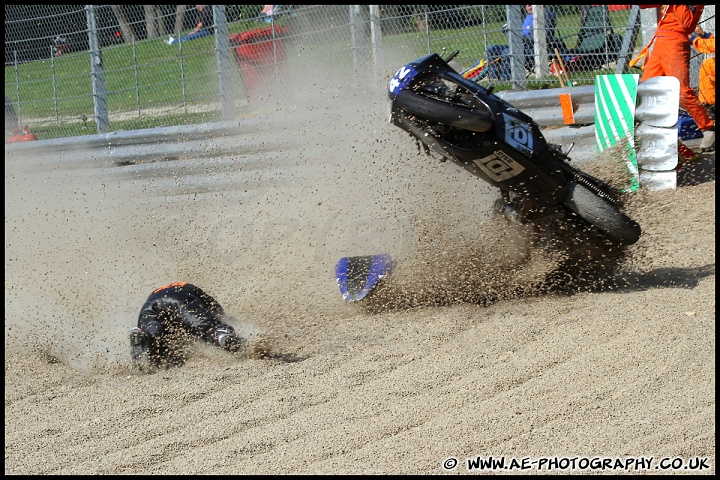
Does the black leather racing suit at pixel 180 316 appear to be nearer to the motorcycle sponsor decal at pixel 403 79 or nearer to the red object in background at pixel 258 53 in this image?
the motorcycle sponsor decal at pixel 403 79

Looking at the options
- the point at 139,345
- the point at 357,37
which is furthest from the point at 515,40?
the point at 139,345

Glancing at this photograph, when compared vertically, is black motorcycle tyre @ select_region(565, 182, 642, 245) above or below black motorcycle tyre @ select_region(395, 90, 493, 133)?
below

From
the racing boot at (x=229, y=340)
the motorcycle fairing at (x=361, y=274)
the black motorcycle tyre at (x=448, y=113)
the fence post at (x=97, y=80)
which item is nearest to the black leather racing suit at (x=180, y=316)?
the racing boot at (x=229, y=340)

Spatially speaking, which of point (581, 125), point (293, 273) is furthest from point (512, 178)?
point (581, 125)

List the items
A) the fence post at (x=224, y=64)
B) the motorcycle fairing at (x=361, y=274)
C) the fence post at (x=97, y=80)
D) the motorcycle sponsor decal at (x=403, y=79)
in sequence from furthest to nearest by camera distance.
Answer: the fence post at (x=97, y=80) → the fence post at (x=224, y=64) → the motorcycle fairing at (x=361, y=274) → the motorcycle sponsor decal at (x=403, y=79)

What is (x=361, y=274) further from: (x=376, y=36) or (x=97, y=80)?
(x=97, y=80)

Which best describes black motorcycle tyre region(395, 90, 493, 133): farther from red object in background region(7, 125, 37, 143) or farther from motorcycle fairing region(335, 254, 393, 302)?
red object in background region(7, 125, 37, 143)

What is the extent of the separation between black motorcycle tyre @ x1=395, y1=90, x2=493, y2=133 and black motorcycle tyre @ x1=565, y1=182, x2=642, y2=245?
66 centimetres

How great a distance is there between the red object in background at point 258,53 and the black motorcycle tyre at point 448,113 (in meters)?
4.06

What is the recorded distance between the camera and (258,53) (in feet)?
27.1

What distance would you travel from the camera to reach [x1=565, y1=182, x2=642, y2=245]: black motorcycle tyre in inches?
175

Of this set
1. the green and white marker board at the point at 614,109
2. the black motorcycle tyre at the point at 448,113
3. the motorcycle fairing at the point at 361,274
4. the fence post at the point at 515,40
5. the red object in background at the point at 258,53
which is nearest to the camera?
the black motorcycle tyre at the point at 448,113

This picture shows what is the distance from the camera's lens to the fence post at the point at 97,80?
8.87 meters

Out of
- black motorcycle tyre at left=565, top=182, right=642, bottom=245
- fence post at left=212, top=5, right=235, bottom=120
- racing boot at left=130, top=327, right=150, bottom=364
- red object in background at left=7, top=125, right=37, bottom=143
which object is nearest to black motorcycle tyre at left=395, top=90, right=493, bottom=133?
black motorcycle tyre at left=565, top=182, right=642, bottom=245
